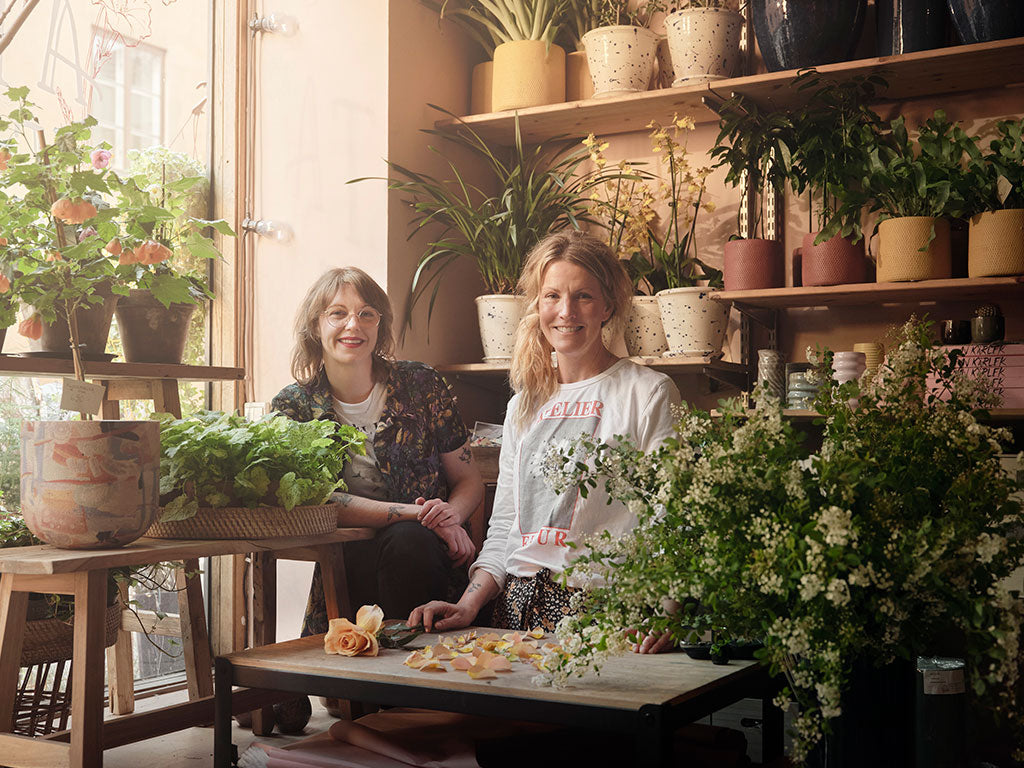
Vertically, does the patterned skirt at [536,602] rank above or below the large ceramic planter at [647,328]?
below

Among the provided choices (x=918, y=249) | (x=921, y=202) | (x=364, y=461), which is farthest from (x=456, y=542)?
(x=921, y=202)

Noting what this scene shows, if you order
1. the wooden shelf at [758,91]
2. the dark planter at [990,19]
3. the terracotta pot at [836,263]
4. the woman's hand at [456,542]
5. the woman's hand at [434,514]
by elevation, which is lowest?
the woman's hand at [456,542]

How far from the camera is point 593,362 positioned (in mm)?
2465

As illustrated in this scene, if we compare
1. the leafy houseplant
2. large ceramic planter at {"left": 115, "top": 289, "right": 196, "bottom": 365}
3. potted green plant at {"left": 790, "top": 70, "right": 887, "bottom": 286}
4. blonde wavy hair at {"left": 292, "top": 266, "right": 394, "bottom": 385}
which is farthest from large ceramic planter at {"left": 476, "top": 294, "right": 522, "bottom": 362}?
the leafy houseplant

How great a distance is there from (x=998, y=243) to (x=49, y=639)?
2.34 meters

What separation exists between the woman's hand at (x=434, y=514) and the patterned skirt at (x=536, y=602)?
0.31m

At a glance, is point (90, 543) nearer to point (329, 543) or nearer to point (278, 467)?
point (278, 467)

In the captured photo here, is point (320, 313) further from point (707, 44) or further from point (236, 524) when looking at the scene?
point (707, 44)

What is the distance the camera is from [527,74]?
3312mm

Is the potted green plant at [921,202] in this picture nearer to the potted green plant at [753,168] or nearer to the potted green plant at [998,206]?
the potted green plant at [998,206]

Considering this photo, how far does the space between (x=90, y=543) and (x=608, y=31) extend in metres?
2.13

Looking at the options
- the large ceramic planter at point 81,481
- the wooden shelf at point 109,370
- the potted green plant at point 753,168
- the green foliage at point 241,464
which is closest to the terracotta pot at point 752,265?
the potted green plant at point 753,168

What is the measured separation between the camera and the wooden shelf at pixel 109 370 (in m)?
2.21

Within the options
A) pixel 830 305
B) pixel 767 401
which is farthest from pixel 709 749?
pixel 830 305
